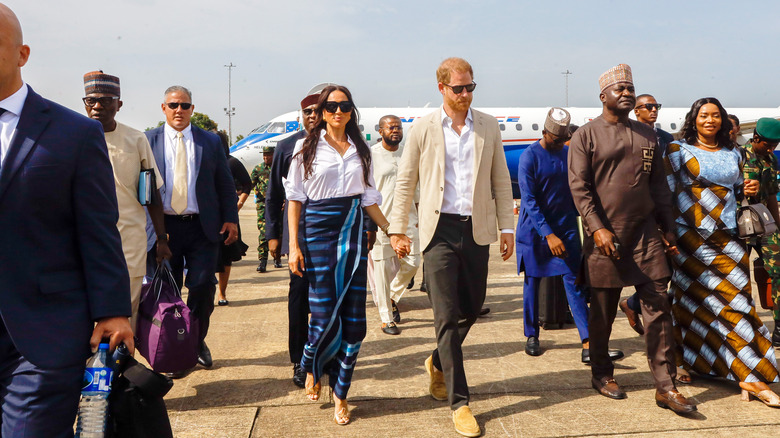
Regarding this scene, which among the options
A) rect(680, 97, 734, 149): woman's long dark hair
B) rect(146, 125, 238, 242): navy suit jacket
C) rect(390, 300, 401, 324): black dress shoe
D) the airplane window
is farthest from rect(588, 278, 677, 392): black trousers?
the airplane window

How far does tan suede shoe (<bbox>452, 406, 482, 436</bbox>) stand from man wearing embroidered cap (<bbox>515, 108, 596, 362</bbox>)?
68.0 inches

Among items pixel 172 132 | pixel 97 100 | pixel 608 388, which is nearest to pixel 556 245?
pixel 608 388

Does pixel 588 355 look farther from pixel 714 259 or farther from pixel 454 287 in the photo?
pixel 454 287

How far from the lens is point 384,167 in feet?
21.6

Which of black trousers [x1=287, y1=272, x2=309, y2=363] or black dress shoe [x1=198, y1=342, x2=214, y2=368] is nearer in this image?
black trousers [x1=287, y1=272, x2=309, y2=363]

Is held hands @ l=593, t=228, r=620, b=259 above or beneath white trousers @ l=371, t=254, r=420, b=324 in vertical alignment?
above

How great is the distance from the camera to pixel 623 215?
4.18 metres

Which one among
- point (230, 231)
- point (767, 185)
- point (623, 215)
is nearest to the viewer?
point (623, 215)

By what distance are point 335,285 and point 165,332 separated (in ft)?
3.40

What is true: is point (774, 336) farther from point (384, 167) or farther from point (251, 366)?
point (251, 366)

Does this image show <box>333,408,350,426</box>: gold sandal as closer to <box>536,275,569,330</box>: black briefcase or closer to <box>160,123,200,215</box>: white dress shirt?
<box>160,123,200,215</box>: white dress shirt

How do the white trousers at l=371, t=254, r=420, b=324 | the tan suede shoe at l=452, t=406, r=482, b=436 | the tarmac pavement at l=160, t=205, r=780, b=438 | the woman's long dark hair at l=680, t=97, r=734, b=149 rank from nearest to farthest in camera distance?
1. the tan suede shoe at l=452, t=406, r=482, b=436
2. the tarmac pavement at l=160, t=205, r=780, b=438
3. the woman's long dark hair at l=680, t=97, r=734, b=149
4. the white trousers at l=371, t=254, r=420, b=324

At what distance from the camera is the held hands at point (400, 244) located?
3.99 m

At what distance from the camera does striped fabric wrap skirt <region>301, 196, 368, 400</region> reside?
3951 mm
